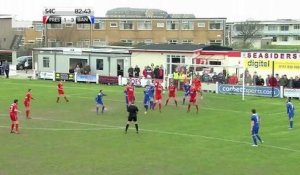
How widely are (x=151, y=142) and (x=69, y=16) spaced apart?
48530mm

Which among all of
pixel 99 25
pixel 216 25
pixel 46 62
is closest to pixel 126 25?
pixel 99 25

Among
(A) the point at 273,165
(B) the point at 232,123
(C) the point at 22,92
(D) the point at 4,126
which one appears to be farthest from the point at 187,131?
(C) the point at 22,92

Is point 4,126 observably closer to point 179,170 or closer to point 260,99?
point 179,170

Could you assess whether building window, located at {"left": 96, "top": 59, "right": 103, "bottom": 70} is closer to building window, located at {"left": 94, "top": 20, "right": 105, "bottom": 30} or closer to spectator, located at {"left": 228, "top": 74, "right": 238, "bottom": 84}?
spectator, located at {"left": 228, "top": 74, "right": 238, "bottom": 84}

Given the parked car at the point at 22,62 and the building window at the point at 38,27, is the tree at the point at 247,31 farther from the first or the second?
the parked car at the point at 22,62

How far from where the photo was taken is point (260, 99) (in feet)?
158

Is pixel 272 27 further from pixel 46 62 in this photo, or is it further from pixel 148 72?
pixel 148 72

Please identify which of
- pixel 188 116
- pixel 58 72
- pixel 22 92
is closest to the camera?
pixel 188 116

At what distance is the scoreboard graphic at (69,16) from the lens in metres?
74.5

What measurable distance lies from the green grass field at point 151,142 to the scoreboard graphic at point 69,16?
30.1 meters

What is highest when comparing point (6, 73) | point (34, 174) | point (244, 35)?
point (244, 35)

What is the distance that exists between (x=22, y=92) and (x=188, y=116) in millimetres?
20406

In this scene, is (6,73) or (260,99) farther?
(6,73)

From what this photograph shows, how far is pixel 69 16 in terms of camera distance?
75.2 meters
